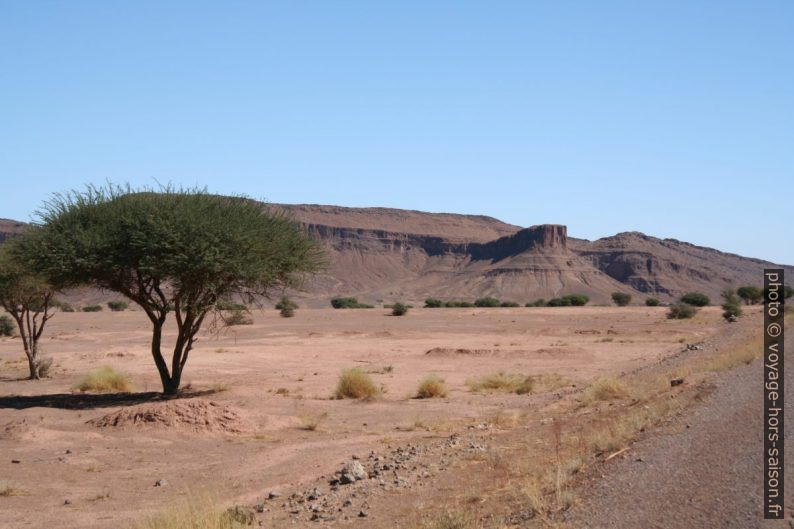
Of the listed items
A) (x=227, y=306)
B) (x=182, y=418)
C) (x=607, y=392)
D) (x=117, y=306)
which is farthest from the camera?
(x=117, y=306)

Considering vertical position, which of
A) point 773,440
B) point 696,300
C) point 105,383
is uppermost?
point 696,300

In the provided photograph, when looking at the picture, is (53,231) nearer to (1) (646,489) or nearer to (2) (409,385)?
(2) (409,385)

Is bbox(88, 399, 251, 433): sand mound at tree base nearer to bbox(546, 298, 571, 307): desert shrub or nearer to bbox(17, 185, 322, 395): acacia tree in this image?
bbox(17, 185, 322, 395): acacia tree

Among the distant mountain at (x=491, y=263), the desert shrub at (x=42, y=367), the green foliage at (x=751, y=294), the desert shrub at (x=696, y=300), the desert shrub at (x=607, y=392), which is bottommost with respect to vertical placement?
the desert shrub at (x=42, y=367)

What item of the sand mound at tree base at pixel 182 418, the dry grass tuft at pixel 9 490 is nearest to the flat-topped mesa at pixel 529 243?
the sand mound at tree base at pixel 182 418

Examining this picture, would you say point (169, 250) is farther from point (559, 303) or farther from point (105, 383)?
point (559, 303)

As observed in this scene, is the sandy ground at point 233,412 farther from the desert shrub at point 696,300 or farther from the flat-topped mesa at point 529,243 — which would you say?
the flat-topped mesa at point 529,243

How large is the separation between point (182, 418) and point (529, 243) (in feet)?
484

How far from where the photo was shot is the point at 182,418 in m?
18.8

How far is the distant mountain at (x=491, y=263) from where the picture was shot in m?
148

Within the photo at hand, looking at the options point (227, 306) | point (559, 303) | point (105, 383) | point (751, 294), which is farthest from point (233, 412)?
point (751, 294)

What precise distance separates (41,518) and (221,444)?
6.06 metres

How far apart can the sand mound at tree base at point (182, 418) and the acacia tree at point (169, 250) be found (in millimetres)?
4616

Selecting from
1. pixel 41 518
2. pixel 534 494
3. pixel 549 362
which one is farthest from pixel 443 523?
pixel 549 362
